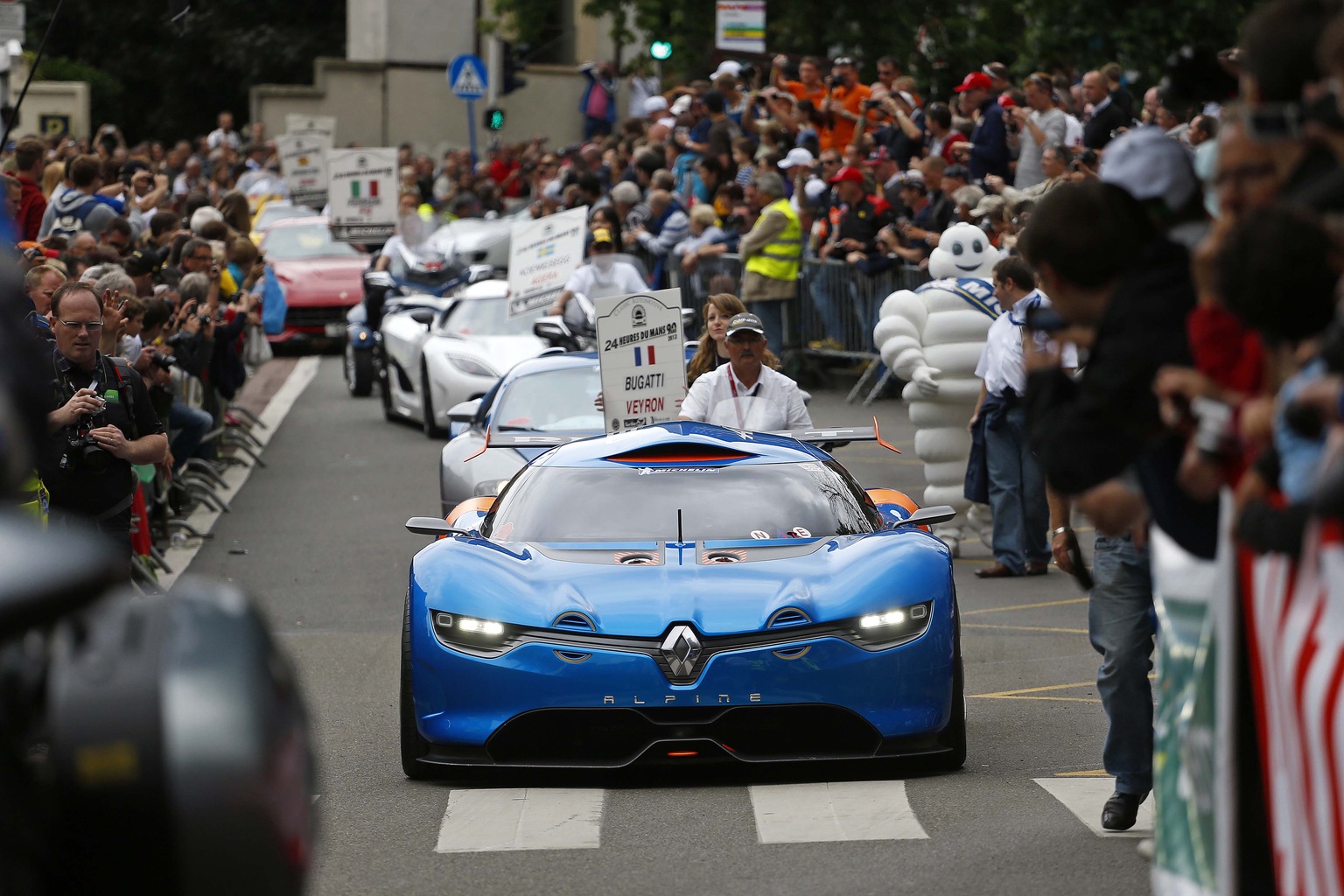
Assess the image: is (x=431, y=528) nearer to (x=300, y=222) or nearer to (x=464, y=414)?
(x=464, y=414)

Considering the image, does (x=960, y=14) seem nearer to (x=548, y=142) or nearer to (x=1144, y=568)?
(x=548, y=142)

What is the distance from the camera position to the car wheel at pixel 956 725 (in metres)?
8.12

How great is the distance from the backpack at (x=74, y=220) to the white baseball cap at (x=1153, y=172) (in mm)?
13709

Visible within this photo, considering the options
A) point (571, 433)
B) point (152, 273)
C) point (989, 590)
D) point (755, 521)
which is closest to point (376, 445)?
point (152, 273)

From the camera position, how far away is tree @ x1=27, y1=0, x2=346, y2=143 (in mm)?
56500

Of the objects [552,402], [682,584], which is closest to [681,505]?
[682,584]

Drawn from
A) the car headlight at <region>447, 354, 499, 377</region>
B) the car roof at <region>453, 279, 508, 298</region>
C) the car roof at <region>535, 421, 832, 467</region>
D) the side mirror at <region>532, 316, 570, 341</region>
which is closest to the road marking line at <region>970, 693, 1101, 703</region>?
the car roof at <region>535, 421, 832, 467</region>

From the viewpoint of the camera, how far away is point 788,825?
742cm

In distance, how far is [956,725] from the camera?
817 centimetres

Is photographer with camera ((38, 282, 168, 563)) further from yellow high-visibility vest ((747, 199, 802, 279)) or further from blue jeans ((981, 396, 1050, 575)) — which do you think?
yellow high-visibility vest ((747, 199, 802, 279))

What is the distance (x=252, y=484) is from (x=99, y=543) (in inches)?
581

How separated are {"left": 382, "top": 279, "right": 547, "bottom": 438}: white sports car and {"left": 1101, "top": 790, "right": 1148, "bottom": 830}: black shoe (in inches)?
477

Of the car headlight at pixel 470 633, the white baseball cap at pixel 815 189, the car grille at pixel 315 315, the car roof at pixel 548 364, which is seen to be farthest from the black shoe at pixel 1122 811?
the car grille at pixel 315 315

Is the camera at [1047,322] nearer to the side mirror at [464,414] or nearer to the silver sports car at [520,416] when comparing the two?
the silver sports car at [520,416]
